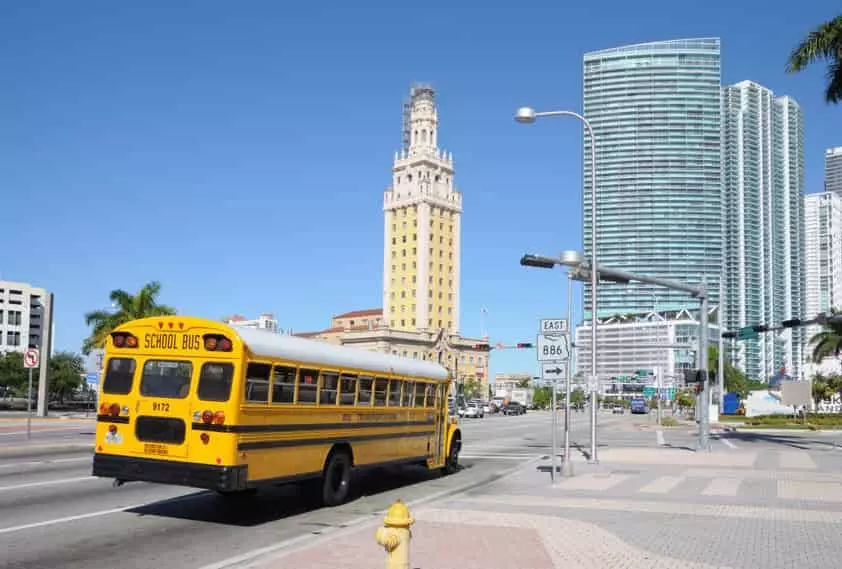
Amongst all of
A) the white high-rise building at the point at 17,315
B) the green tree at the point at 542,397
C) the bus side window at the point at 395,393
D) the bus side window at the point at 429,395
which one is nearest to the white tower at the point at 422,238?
the green tree at the point at 542,397

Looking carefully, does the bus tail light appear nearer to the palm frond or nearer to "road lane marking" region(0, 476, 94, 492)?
"road lane marking" region(0, 476, 94, 492)

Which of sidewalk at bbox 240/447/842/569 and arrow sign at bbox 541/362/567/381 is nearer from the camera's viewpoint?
sidewalk at bbox 240/447/842/569

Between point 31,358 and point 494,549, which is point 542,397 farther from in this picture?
point 494,549

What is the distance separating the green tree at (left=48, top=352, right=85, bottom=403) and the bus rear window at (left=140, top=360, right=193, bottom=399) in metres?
70.1

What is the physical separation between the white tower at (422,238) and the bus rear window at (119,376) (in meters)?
145

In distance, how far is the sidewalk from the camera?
9344 mm

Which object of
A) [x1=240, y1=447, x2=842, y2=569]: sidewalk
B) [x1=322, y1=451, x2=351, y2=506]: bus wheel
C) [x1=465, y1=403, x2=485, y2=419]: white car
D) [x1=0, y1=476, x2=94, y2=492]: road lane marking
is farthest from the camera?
[x1=465, y1=403, x2=485, y2=419]: white car

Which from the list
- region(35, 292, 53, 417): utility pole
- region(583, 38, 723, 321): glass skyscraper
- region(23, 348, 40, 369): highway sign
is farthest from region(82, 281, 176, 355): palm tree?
region(583, 38, 723, 321): glass skyscraper

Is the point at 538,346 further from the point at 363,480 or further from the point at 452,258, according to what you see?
the point at 452,258

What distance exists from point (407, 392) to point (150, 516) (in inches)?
234

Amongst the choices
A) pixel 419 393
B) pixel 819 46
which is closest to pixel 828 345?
pixel 819 46

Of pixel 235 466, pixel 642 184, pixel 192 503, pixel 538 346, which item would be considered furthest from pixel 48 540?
pixel 642 184

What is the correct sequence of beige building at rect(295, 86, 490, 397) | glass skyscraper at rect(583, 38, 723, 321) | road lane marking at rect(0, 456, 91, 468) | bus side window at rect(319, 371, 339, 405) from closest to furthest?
bus side window at rect(319, 371, 339, 405)
road lane marking at rect(0, 456, 91, 468)
beige building at rect(295, 86, 490, 397)
glass skyscraper at rect(583, 38, 723, 321)

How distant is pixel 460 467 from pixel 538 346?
14.8 feet
